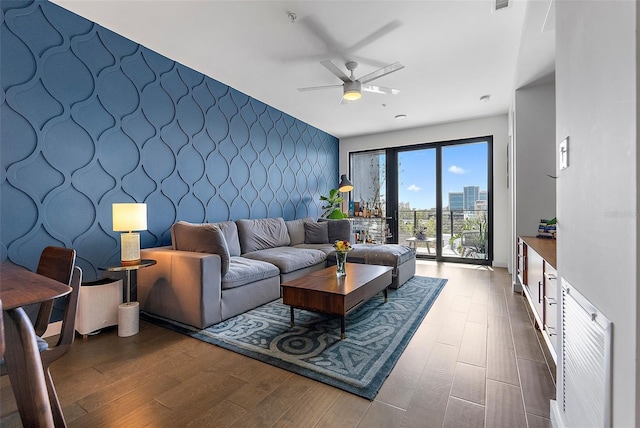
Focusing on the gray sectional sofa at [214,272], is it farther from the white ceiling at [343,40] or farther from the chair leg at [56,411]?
the white ceiling at [343,40]

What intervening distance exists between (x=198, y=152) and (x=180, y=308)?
1.85 meters

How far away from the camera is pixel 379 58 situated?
310 centimetres

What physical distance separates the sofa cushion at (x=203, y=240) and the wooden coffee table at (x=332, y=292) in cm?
65

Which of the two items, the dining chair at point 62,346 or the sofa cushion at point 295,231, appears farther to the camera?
the sofa cushion at point 295,231

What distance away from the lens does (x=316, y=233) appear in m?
4.86

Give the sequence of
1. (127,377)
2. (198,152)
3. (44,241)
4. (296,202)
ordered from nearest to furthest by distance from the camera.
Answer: (127,377)
(44,241)
(198,152)
(296,202)

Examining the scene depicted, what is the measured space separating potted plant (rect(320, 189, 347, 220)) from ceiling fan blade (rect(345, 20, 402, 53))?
9.99 ft

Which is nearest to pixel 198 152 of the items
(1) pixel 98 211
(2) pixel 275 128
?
(1) pixel 98 211

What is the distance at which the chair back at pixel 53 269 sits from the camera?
54.5 inches

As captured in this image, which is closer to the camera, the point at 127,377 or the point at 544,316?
the point at 127,377

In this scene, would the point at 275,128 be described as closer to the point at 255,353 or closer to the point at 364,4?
the point at 364,4

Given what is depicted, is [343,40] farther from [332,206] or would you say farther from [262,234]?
[332,206]

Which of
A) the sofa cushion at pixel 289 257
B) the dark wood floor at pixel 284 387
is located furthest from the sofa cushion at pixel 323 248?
the dark wood floor at pixel 284 387

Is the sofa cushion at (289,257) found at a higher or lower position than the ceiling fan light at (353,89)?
lower
